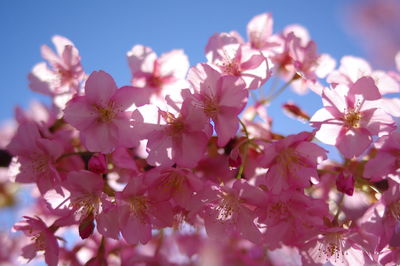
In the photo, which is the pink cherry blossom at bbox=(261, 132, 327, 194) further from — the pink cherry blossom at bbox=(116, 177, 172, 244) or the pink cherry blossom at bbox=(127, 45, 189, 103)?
the pink cherry blossom at bbox=(127, 45, 189, 103)

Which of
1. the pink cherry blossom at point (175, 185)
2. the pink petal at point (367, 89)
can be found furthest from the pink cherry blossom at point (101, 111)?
the pink petal at point (367, 89)

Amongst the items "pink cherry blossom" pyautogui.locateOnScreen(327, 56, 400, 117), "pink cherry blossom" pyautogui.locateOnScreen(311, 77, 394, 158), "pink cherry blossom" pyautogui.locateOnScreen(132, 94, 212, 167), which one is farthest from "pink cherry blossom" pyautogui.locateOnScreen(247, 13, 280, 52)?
"pink cherry blossom" pyautogui.locateOnScreen(132, 94, 212, 167)

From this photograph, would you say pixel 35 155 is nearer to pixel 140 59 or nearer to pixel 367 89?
pixel 140 59

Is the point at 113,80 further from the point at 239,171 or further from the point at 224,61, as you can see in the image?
the point at 239,171

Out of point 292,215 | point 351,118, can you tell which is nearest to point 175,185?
point 292,215

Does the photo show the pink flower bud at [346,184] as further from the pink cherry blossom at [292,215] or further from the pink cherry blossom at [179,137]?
the pink cherry blossom at [179,137]

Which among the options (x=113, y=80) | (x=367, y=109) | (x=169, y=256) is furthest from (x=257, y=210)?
(x=169, y=256)

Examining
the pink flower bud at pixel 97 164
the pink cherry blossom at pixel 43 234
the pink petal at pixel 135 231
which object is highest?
the pink flower bud at pixel 97 164
